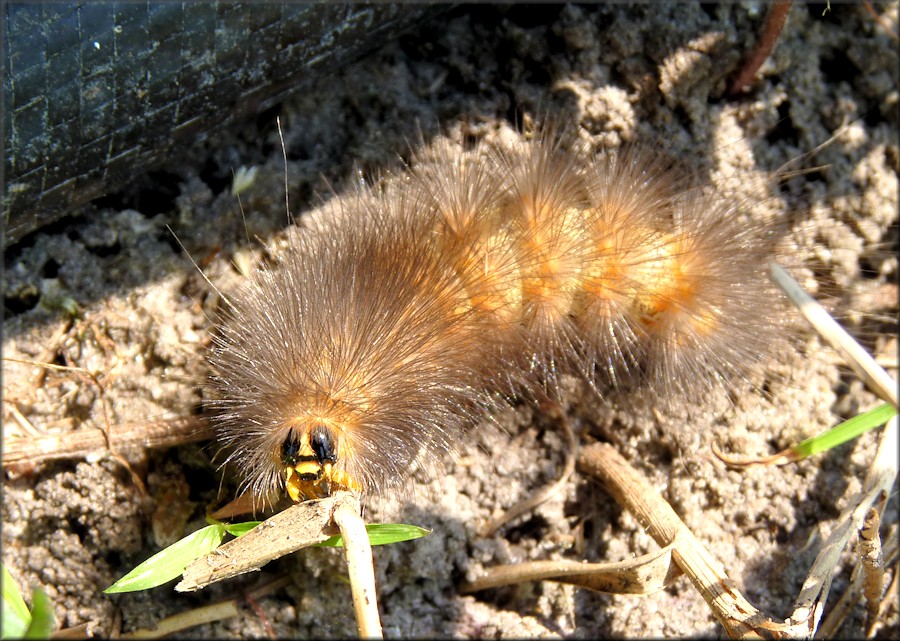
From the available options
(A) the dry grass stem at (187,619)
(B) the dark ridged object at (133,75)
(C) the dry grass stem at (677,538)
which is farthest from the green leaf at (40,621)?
(C) the dry grass stem at (677,538)

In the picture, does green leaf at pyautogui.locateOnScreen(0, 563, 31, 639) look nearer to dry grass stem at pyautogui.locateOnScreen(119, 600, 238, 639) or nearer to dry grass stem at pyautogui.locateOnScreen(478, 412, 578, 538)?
dry grass stem at pyautogui.locateOnScreen(119, 600, 238, 639)

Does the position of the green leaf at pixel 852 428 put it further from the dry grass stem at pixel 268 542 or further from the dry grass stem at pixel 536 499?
the dry grass stem at pixel 268 542

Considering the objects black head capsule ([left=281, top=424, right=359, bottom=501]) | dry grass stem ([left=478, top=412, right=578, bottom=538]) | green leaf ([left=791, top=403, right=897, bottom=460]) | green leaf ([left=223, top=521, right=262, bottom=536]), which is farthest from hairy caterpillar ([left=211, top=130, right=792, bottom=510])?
green leaf ([left=791, top=403, right=897, bottom=460])

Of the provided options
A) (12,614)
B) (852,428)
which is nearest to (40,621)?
(12,614)

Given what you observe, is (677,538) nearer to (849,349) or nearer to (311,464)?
(849,349)

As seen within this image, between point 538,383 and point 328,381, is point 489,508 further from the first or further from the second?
point 328,381

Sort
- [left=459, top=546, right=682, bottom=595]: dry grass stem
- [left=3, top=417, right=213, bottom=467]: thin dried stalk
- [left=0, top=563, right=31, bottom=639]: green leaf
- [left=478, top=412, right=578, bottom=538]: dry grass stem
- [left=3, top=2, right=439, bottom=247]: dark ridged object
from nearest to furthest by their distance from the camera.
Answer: [left=0, top=563, right=31, bottom=639]: green leaf
[left=3, top=2, right=439, bottom=247]: dark ridged object
[left=459, top=546, right=682, bottom=595]: dry grass stem
[left=3, top=417, right=213, bottom=467]: thin dried stalk
[left=478, top=412, right=578, bottom=538]: dry grass stem
